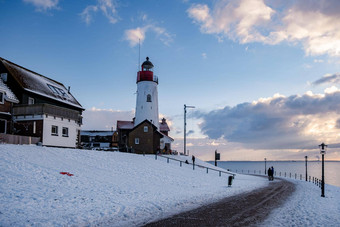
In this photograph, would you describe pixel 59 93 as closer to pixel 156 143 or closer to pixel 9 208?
pixel 156 143

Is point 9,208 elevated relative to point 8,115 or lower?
lower

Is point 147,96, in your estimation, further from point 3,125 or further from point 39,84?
point 3,125

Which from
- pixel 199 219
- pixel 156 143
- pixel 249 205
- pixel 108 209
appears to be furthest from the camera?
pixel 156 143

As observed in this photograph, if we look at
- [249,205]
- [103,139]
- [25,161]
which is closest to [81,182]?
[25,161]

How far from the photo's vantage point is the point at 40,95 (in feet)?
103

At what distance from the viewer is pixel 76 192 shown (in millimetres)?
15750

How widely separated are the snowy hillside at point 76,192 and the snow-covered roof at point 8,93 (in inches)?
286

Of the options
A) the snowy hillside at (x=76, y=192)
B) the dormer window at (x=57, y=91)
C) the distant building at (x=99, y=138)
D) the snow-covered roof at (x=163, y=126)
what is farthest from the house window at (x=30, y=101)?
the snow-covered roof at (x=163, y=126)

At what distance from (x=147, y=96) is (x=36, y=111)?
86.6 feet

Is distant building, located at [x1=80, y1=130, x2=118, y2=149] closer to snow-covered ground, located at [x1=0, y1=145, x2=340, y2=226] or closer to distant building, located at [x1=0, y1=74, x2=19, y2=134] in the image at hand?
distant building, located at [x1=0, y1=74, x2=19, y2=134]

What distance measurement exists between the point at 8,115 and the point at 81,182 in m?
14.6

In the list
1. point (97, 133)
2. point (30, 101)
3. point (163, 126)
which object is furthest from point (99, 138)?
point (30, 101)

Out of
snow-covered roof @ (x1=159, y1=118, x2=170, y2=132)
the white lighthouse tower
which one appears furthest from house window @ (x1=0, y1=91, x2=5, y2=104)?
snow-covered roof @ (x1=159, y1=118, x2=170, y2=132)

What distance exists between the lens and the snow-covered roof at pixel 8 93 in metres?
27.6
